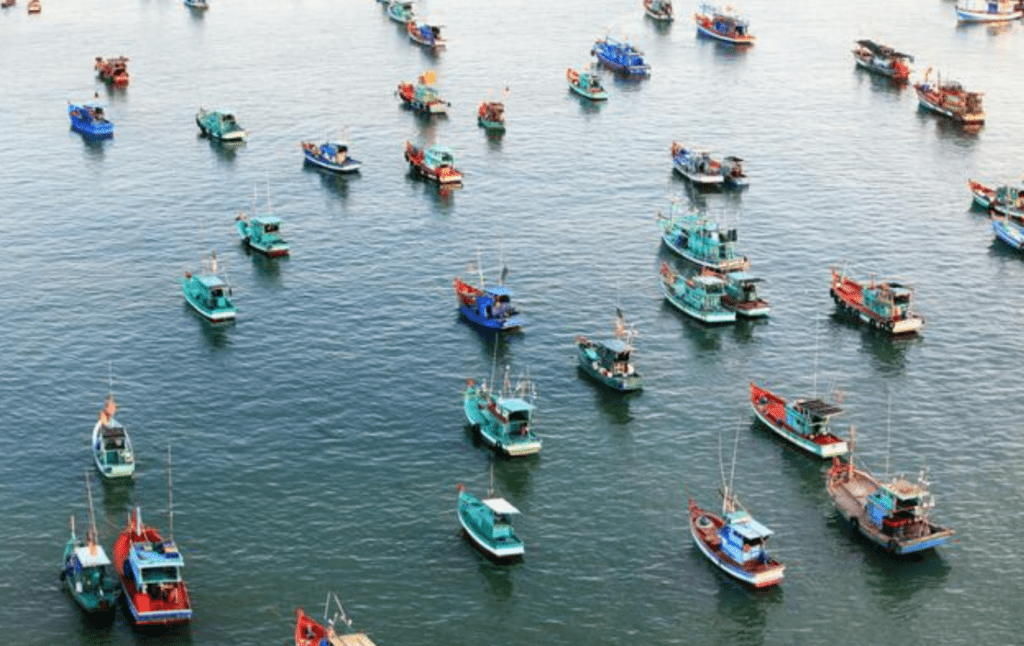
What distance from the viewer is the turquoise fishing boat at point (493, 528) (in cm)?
12712

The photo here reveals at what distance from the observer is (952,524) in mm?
135750

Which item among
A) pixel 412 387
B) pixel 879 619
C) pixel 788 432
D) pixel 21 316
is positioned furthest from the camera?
pixel 21 316

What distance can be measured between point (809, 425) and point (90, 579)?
2753 inches

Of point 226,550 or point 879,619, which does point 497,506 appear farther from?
point 879,619

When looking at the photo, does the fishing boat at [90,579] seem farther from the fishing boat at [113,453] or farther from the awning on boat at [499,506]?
the awning on boat at [499,506]

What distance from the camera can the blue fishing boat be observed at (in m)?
176

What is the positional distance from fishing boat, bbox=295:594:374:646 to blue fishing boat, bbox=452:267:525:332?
203 ft

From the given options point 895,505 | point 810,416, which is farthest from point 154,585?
point 810,416

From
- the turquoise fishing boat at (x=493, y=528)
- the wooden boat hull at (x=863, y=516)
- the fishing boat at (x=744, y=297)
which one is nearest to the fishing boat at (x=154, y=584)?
the turquoise fishing boat at (x=493, y=528)

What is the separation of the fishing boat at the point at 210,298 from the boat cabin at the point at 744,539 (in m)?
76.1

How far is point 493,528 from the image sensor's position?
416ft

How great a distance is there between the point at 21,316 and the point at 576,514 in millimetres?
81006

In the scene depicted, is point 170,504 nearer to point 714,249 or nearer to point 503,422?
point 503,422

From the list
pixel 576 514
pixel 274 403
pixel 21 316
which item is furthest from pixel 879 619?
pixel 21 316
